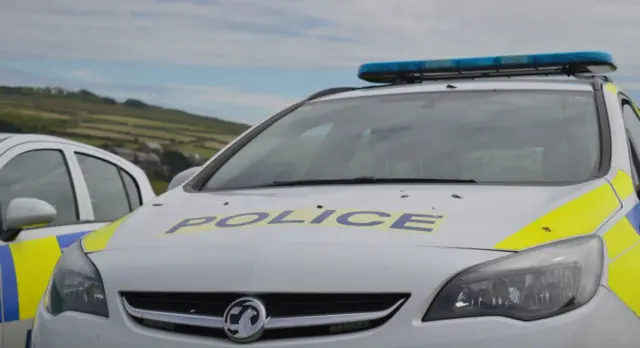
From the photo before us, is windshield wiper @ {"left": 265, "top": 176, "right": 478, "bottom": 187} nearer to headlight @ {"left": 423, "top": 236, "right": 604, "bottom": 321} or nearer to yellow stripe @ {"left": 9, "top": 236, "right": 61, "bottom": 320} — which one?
headlight @ {"left": 423, "top": 236, "right": 604, "bottom": 321}

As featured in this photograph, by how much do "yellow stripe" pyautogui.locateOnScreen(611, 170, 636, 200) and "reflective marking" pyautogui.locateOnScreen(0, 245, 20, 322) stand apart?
9.02ft

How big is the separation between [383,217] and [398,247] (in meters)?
0.27

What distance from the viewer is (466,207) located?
340cm

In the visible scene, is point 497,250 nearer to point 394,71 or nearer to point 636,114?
point 636,114

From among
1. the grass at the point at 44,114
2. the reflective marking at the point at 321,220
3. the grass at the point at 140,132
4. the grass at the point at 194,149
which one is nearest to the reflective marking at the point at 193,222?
the reflective marking at the point at 321,220

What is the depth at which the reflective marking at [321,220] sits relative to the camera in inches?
128

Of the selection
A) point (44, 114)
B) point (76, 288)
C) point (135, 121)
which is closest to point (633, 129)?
point (76, 288)

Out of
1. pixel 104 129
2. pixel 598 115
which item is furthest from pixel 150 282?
pixel 104 129

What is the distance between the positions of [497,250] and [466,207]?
0.36 metres

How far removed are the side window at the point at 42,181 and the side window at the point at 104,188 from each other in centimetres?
18

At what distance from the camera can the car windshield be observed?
3.95 metres

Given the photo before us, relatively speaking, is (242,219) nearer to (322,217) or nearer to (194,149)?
(322,217)

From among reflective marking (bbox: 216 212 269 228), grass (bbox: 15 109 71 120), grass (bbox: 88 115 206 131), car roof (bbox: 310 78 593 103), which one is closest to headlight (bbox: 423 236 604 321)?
reflective marking (bbox: 216 212 269 228)

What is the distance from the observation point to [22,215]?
5.11 meters
